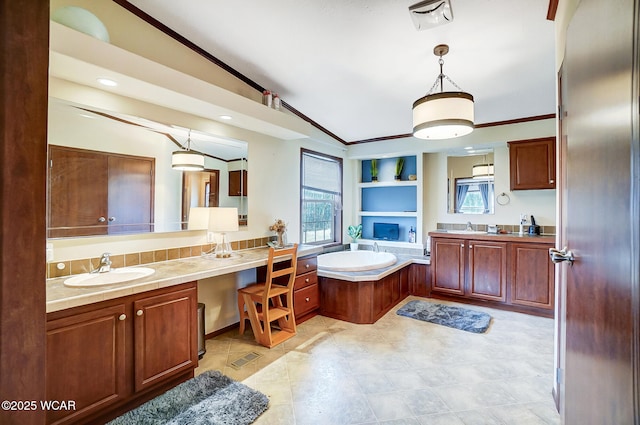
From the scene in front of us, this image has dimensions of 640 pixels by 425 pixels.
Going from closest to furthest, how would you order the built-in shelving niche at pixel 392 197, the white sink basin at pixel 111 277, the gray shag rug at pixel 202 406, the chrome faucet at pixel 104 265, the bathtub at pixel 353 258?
the gray shag rug at pixel 202 406
the white sink basin at pixel 111 277
the chrome faucet at pixel 104 265
the bathtub at pixel 353 258
the built-in shelving niche at pixel 392 197

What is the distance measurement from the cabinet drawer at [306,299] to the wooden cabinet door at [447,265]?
1828 millimetres

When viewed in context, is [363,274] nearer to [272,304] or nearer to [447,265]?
[272,304]

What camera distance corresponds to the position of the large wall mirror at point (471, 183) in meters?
4.40

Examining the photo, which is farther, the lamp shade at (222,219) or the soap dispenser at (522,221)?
the soap dispenser at (522,221)

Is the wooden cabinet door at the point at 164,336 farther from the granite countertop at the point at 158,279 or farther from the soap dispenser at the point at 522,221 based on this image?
the soap dispenser at the point at 522,221

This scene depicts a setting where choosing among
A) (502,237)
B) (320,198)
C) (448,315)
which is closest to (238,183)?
(320,198)

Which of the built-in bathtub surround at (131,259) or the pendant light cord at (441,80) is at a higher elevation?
the pendant light cord at (441,80)

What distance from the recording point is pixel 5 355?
551 mm

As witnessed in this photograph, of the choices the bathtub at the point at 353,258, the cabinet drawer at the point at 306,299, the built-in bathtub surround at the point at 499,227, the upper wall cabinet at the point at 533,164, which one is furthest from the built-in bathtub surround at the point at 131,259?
the upper wall cabinet at the point at 533,164

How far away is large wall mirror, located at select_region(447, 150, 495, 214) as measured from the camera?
4398mm

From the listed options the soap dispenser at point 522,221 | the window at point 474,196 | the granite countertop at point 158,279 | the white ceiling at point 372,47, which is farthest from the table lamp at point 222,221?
the soap dispenser at point 522,221

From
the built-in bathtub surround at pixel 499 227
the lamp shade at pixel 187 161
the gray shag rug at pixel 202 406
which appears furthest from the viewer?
the built-in bathtub surround at pixel 499 227

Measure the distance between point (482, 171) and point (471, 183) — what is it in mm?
228

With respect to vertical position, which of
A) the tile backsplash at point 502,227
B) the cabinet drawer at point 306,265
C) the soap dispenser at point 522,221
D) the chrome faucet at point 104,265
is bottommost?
the cabinet drawer at point 306,265
